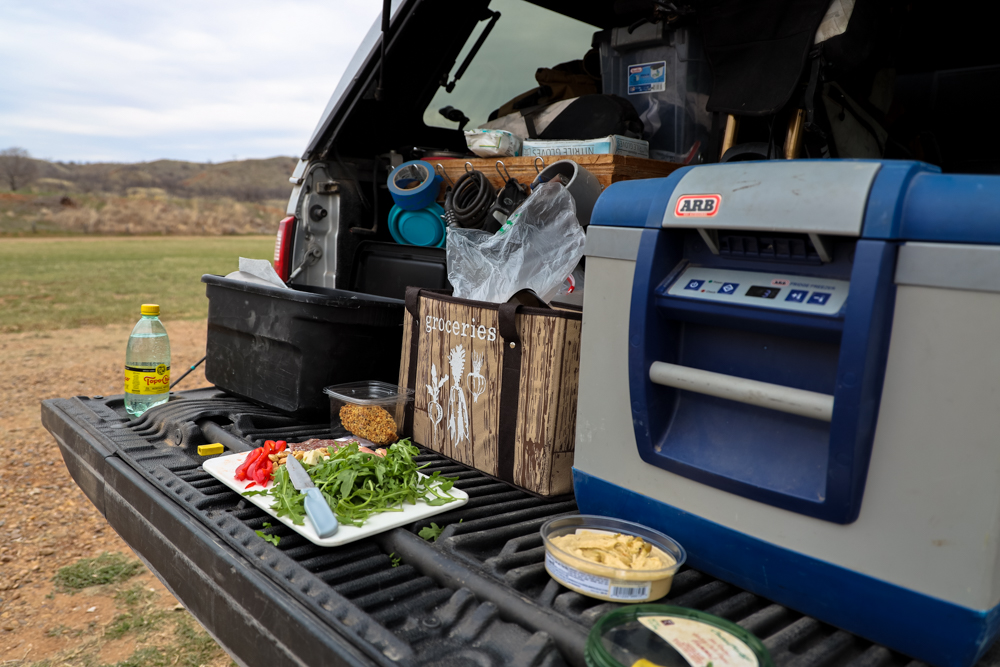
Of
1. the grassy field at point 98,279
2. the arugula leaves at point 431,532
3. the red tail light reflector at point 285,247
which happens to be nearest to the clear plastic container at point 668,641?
the arugula leaves at point 431,532

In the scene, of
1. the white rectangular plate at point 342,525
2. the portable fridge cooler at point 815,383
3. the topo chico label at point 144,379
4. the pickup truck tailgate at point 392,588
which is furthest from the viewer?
the topo chico label at point 144,379

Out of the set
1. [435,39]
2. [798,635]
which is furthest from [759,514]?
[435,39]

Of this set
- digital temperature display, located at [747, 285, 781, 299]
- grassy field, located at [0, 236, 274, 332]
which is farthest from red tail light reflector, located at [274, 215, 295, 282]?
grassy field, located at [0, 236, 274, 332]

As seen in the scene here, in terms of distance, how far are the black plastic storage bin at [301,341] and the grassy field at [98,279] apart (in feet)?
18.0

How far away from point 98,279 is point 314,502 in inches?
600

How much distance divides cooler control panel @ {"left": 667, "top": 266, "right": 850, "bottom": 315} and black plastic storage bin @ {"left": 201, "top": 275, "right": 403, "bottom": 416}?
124cm

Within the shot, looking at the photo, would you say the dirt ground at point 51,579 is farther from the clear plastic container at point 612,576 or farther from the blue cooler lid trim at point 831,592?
the blue cooler lid trim at point 831,592

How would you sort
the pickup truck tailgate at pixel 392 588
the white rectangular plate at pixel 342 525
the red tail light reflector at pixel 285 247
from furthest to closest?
the red tail light reflector at pixel 285 247 < the white rectangular plate at pixel 342 525 < the pickup truck tailgate at pixel 392 588

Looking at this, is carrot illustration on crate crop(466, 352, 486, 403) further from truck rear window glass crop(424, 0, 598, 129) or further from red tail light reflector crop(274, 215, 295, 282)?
A: truck rear window glass crop(424, 0, 598, 129)

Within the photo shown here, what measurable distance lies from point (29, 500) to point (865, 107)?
14.0ft

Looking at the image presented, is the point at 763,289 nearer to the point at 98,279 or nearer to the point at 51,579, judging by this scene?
the point at 51,579

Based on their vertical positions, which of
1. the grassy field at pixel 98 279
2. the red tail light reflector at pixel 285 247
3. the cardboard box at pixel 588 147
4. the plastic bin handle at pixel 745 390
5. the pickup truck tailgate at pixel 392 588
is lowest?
the grassy field at pixel 98 279

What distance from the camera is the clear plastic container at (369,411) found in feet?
6.61

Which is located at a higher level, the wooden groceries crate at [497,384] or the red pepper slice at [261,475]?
the wooden groceries crate at [497,384]
